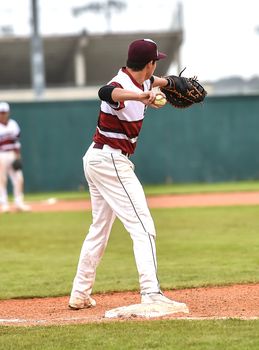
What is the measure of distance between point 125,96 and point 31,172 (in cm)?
1907

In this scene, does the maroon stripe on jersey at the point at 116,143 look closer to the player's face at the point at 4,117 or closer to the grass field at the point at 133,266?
the grass field at the point at 133,266

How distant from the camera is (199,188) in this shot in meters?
23.9

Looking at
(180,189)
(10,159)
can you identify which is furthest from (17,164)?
(180,189)

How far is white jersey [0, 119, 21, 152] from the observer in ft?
58.5

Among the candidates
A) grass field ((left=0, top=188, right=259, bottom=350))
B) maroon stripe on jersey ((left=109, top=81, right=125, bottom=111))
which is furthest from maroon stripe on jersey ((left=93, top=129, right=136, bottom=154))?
grass field ((left=0, top=188, right=259, bottom=350))

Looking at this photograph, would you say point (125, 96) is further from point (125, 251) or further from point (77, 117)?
point (77, 117)

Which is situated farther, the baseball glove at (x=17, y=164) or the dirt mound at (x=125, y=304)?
the baseball glove at (x=17, y=164)

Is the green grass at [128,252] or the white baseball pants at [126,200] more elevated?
the white baseball pants at [126,200]

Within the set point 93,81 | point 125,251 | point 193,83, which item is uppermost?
point 193,83

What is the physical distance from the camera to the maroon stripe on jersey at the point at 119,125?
6.50 metres

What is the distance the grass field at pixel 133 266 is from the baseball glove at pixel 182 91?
1814 millimetres

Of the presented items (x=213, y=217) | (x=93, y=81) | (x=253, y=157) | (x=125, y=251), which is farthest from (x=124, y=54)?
(x=125, y=251)

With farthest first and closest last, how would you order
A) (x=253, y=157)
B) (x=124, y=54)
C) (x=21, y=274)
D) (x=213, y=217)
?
(x=124, y=54), (x=253, y=157), (x=213, y=217), (x=21, y=274)

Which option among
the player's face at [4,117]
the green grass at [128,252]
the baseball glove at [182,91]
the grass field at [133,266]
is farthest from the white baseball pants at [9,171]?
the baseball glove at [182,91]
